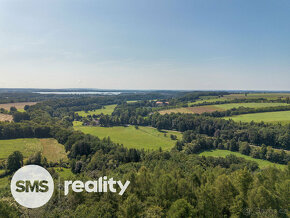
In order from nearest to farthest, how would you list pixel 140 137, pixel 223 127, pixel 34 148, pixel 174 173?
pixel 174 173 → pixel 34 148 → pixel 223 127 → pixel 140 137

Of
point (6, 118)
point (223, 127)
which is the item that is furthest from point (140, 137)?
point (6, 118)

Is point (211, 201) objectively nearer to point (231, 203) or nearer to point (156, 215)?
point (231, 203)

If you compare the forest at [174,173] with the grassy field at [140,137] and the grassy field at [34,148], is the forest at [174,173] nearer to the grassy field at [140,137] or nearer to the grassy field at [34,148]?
the grassy field at [34,148]

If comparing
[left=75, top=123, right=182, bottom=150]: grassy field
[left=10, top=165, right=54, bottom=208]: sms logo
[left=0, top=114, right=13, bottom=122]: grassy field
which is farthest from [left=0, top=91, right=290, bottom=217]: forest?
[left=75, top=123, right=182, bottom=150]: grassy field

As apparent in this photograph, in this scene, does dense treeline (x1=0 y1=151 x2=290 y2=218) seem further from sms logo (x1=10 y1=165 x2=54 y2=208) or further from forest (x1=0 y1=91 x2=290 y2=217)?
sms logo (x1=10 y1=165 x2=54 y2=208)

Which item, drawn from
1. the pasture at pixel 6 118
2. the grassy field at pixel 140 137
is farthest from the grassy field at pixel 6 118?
the grassy field at pixel 140 137

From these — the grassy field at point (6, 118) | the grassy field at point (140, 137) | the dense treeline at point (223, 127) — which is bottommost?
the grassy field at point (140, 137)

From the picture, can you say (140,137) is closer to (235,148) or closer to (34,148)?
(235,148)

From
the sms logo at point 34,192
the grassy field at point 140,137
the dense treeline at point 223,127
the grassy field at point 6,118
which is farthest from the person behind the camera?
the grassy field at point 6,118
